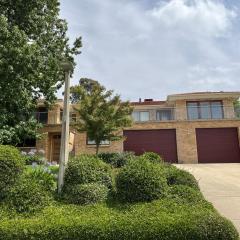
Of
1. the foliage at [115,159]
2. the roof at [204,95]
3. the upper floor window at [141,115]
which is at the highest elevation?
the roof at [204,95]

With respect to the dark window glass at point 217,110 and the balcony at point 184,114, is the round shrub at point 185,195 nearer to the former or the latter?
the balcony at point 184,114

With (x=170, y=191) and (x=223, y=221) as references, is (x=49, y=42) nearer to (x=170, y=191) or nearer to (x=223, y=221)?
(x=170, y=191)

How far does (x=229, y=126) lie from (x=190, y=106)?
3.66 m

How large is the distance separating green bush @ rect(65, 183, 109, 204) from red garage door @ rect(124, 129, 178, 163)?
17.9 m

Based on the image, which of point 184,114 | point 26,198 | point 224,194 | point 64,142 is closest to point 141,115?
point 184,114

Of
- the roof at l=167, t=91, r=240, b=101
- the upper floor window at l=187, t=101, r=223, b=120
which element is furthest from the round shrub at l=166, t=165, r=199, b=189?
the roof at l=167, t=91, r=240, b=101

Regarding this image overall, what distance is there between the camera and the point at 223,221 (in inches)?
233

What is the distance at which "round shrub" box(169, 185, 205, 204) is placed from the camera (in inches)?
295

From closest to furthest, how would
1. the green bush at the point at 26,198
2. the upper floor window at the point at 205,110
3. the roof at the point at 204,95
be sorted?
A: the green bush at the point at 26,198 < the upper floor window at the point at 205,110 < the roof at the point at 204,95

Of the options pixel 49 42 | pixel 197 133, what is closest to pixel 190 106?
pixel 197 133

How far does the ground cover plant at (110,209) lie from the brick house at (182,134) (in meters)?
16.2

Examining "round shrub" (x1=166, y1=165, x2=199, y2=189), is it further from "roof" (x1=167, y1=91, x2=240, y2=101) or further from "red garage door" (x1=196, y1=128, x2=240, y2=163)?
"roof" (x1=167, y1=91, x2=240, y2=101)

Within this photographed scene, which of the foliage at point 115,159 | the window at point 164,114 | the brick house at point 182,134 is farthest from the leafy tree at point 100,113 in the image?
the window at point 164,114

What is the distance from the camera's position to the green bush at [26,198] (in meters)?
7.05
